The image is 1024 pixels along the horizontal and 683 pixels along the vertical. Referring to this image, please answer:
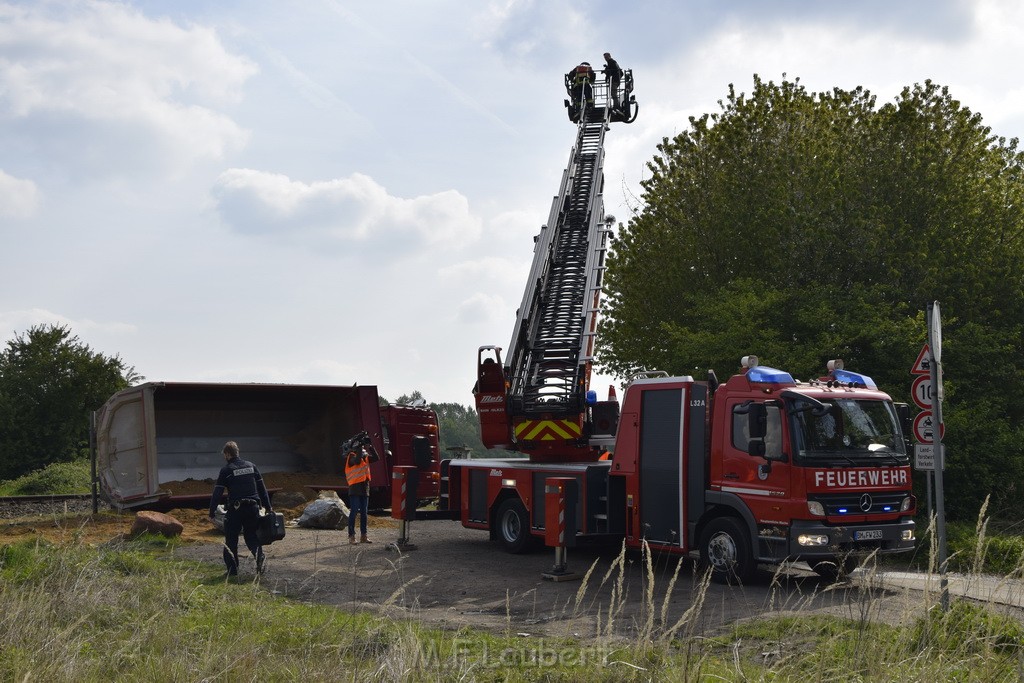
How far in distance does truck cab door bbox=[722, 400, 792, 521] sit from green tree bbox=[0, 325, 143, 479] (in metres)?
33.5

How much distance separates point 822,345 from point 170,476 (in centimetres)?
1324

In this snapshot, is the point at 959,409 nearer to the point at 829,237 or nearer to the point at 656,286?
the point at 829,237

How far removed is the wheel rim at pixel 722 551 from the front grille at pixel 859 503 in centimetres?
112

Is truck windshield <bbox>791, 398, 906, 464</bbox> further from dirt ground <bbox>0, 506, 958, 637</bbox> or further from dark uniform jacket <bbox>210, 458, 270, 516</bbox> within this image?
dark uniform jacket <bbox>210, 458, 270, 516</bbox>

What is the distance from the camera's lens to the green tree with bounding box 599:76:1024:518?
64.8 feet

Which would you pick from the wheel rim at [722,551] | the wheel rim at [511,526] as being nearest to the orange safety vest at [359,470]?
the wheel rim at [511,526]

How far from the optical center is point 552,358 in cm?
1531

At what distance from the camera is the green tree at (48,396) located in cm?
3850

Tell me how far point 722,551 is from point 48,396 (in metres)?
35.5

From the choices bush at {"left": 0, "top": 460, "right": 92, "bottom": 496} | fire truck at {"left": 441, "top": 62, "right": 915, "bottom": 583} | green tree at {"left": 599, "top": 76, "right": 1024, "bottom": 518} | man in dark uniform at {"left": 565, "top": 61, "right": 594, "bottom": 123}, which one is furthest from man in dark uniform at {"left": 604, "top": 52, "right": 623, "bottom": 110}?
bush at {"left": 0, "top": 460, "right": 92, "bottom": 496}

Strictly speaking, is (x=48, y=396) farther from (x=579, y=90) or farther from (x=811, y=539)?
(x=811, y=539)

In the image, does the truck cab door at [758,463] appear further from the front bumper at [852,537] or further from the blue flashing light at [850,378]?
the blue flashing light at [850,378]

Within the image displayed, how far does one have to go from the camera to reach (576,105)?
70.7 ft

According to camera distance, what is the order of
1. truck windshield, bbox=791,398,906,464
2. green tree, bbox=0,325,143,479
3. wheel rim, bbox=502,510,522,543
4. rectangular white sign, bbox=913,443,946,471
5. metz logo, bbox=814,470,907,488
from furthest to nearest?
green tree, bbox=0,325,143,479, wheel rim, bbox=502,510,522,543, rectangular white sign, bbox=913,443,946,471, truck windshield, bbox=791,398,906,464, metz logo, bbox=814,470,907,488
